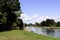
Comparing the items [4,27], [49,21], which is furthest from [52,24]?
[4,27]

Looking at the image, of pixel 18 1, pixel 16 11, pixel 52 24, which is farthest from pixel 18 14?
pixel 52 24

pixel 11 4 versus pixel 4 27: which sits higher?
pixel 11 4

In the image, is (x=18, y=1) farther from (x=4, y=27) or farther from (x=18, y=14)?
(x=4, y=27)

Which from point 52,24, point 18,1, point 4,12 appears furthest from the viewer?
point 52,24

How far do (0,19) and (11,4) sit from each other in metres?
6.09

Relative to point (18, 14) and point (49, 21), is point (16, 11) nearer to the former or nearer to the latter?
point (18, 14)

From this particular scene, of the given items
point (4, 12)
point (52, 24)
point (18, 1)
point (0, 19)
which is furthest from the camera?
point (52, 24)

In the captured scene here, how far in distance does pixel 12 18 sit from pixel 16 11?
2085 millimetres

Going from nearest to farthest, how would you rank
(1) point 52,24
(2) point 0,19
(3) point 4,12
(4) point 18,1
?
(2) point 0,19, (3) point 4,12, (4) point 18,1, (1) point 52,24

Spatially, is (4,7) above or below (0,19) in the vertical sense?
above

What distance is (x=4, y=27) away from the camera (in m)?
49.5

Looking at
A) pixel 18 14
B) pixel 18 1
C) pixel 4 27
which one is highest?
pixel 18 1

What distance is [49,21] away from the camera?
16612 cm

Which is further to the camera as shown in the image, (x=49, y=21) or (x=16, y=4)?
(x=49, y=21)
